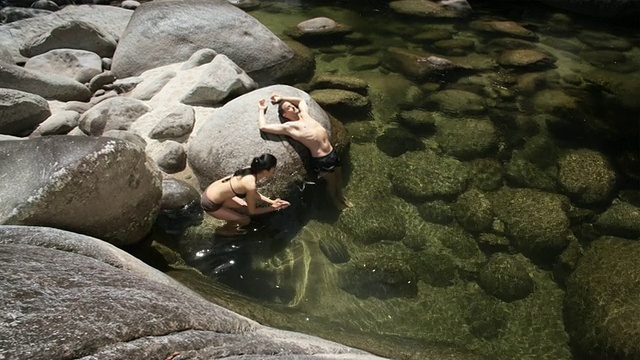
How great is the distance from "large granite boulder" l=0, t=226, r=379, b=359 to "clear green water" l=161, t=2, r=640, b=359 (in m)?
1.08

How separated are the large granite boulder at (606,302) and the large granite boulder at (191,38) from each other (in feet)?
18.3

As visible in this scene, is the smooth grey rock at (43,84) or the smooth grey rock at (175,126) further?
the smooth grey rock at (43,84)

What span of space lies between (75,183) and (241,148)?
1.91 metres

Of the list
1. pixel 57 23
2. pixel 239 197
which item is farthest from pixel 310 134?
pixel 57 23

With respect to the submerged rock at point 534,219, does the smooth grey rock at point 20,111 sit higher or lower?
higher

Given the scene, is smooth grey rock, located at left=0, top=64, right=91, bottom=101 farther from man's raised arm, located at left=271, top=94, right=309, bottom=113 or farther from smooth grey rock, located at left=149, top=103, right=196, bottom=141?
man's raised arm, located at left=271, top=94, right=309, bottom=113

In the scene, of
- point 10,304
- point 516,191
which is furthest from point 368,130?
point 10,304

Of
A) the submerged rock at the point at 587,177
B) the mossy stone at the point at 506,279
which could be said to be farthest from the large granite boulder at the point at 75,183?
the submerged rock at the point at 587,177

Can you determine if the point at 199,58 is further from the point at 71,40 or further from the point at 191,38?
the point at 71,40

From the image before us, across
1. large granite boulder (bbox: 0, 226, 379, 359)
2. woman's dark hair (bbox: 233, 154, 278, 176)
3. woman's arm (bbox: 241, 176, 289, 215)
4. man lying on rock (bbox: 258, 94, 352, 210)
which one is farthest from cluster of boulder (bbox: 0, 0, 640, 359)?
woman's dark hair (bbox: 233, 154, 278, 176)

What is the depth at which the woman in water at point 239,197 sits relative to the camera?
16.2 ft

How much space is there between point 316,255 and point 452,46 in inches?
239

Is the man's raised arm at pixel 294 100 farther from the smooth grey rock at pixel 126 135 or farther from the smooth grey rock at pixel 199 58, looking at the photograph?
the smooth grey rock at pixel 199 58

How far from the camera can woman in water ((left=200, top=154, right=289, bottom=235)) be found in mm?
4941
